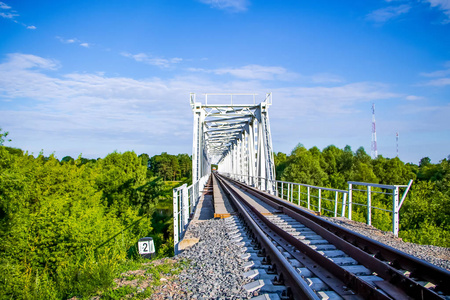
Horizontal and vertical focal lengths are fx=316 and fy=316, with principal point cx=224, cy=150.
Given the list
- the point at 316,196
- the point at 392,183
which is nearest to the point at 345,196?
the point at 316,196

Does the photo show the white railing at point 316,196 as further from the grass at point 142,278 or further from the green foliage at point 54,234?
the green foliage at point 54,234

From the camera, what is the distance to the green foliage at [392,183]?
28.4 metres

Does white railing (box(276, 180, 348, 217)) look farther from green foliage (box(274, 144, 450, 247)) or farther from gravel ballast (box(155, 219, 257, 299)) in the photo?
gravel ballast (box(155, 219, 257, 299))

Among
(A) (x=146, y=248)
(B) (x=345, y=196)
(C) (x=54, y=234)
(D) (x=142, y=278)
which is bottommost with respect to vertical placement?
(C) (x=54, y=234)

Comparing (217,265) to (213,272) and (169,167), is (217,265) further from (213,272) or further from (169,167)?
(169,167)

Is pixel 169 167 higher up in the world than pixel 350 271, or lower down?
higher up

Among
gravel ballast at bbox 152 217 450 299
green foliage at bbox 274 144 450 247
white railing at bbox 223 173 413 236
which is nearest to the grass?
gravel ballast at bbox 152 217 450 299

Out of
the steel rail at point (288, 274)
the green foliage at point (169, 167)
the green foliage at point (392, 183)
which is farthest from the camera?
the green foliage at point (169, 167)

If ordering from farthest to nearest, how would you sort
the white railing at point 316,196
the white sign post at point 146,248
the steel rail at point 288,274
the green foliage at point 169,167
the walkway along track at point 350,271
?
the green foliage at point 169,167 → the white railing at point 316,196 → the white sign post at point 146,248 → the walkway along track at point 350,271 → the steel rail at point 288,274

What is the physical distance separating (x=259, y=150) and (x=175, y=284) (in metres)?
19.1

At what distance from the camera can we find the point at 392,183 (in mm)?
58375

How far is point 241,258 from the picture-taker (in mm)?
4969

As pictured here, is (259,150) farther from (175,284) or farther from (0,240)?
(175,284)

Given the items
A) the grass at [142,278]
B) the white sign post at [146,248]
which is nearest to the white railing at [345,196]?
the white sign post at [146,248]
